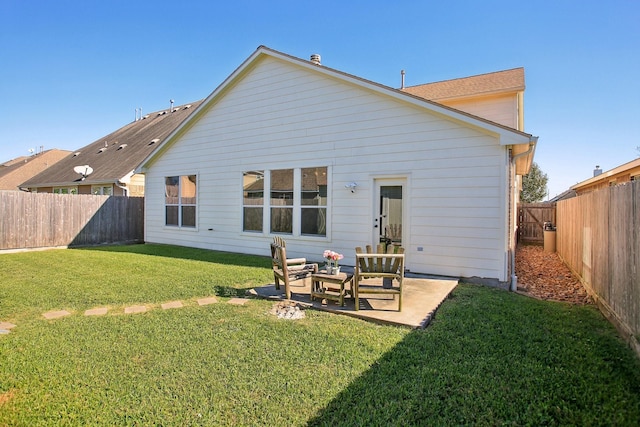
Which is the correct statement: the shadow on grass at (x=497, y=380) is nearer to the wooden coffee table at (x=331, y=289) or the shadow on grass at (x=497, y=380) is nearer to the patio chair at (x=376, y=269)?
the patio chair at (x=376, y=269)

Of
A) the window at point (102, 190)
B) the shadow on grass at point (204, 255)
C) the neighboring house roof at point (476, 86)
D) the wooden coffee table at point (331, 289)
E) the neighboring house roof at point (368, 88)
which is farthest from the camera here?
the window at point (102, 190)

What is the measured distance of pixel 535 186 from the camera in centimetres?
3516

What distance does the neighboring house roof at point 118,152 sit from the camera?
62.7ft

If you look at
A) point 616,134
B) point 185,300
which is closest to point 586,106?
point 616,134

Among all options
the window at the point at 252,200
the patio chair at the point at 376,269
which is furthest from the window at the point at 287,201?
the patio chair at the point at 376,269

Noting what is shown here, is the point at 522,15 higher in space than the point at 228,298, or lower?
higher

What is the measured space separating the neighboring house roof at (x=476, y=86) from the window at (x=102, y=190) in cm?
1722

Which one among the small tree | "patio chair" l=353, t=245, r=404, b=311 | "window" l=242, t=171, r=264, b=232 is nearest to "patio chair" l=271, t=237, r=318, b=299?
"patio chair" l=353, t=245, r=404, b=311

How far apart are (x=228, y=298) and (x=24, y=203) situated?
38.2ft

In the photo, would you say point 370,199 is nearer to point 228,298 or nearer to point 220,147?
point 228,298

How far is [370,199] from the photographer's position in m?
8.44

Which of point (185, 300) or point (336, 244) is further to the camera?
point (336, 244)

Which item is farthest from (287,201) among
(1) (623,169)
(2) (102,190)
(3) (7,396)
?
(2) (102,190)

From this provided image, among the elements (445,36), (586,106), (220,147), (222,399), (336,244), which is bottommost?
(222,399)
